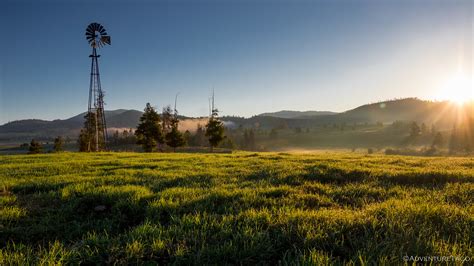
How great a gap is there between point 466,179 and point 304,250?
7973 mm

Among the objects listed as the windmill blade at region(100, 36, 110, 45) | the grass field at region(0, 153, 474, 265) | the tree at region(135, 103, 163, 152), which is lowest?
the grass field at region(0, 153, 474, 265)

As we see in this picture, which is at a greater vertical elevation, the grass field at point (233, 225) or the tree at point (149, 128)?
the tree at point (149, 128)

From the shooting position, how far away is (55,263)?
9.67 ft

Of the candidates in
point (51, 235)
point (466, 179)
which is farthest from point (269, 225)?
A: point (466, 179)

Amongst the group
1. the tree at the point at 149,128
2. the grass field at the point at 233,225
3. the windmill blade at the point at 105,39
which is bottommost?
the grass field at the point at 233,225

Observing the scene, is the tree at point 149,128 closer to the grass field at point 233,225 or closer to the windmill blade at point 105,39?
the windmill blade at point 105,39

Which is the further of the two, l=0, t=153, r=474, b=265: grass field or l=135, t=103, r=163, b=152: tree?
l=135, t=103, r=163, b=152: tree

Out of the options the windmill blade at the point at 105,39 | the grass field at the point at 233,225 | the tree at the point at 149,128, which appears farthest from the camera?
the tree at the point at 149,128

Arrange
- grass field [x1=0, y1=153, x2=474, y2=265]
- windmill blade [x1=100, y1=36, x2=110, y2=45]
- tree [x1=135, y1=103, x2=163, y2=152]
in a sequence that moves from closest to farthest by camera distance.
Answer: grass field [x1=0, y1=153, x2=474, y2=265]
windmill blade [x1=100, y1=36, x2=110, y2=45]
tree [x1=135, y1=103, x2=163, y2=152]

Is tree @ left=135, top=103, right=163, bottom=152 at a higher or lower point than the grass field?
higher

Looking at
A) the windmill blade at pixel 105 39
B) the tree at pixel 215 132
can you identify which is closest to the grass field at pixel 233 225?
the windmill blade at pixel 105 39

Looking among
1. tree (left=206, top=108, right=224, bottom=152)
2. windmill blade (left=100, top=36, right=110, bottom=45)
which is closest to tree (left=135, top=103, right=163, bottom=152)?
tree (left=206, top=108, right=224, bottom=152)

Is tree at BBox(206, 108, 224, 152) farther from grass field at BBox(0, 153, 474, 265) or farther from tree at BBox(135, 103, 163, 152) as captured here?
grass field at BBox(0, 153, 474, 265)

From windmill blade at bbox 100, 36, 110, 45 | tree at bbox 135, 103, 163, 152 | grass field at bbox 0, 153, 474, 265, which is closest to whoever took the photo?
grass field at bbox 0, 153, 474, 265
